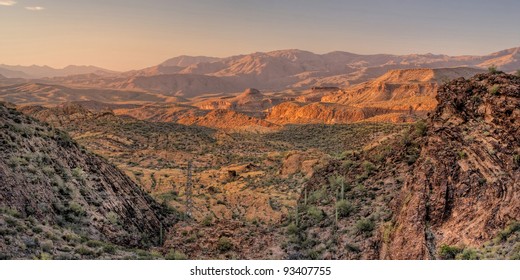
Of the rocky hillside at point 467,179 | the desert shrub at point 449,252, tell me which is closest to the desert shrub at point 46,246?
the rocky hillside at point 467,179

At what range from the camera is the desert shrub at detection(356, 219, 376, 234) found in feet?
52.2

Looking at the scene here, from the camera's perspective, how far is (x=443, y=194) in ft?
43.5

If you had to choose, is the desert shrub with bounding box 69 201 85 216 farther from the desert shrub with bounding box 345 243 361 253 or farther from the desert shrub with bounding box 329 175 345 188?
the desert shrub with bounding box 329 175 345 188

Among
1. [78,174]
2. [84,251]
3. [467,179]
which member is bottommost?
[84,251]

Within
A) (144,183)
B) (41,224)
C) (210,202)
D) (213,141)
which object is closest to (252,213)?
(210,202)

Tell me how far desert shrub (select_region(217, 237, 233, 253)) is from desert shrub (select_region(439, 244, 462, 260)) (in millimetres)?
9265

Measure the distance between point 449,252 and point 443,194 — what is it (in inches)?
81.9

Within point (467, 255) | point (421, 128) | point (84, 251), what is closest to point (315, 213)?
point (421, 128)

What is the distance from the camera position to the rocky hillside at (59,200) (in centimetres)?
1265

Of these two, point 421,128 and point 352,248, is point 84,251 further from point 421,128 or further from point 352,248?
point 421,128

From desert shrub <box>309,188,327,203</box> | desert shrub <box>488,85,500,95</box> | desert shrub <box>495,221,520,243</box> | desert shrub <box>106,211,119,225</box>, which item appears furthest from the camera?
desert shrub <box>309,188,327,203</box>

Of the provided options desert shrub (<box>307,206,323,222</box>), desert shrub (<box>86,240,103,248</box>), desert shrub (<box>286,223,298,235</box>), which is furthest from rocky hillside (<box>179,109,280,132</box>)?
desert shrub (<box>86,240,103,248</box>)

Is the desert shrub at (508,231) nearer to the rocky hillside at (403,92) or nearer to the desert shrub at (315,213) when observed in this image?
the desert shrub at (315,213)

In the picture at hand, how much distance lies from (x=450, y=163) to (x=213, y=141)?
6665cm
